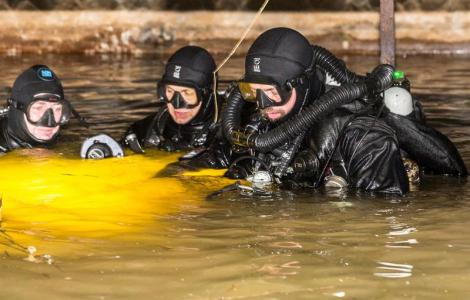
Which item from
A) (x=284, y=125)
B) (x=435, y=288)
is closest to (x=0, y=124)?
(x=284, y=125)

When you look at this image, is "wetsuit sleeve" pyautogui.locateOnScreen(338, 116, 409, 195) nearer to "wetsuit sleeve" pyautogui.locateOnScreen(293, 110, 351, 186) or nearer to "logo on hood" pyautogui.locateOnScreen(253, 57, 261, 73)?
"wetsuit sleeve" pyautogui.locateOnScreen(293, 110, 351, 186)

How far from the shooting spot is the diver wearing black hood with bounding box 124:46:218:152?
26.7 ft

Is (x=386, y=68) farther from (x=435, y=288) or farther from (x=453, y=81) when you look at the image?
(x=453, y=81)

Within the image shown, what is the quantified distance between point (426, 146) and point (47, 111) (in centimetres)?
320

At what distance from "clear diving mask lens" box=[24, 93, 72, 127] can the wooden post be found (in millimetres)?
6089

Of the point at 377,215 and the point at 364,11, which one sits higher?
the point at 364,11

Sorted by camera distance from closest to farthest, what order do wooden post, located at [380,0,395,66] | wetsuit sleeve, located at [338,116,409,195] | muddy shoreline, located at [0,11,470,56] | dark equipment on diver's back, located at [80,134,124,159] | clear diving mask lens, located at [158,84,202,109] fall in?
wetsuit sleeve, located at [338,116,409,195] < dark equipment on diver's back, located at [80,134,124,159] < clear diving mask lens, located at [158,84,202,109] < wooden post, located at [380,0,395,66] < muddy shoreline, located at [0,11,470,56]

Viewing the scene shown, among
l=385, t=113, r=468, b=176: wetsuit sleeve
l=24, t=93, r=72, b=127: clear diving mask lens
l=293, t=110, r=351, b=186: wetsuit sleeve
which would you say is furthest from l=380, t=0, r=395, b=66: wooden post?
l=293, t=110, r=351, b=186: wetsuit sleeve

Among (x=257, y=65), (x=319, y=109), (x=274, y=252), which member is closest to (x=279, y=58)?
(x=257, y=65)

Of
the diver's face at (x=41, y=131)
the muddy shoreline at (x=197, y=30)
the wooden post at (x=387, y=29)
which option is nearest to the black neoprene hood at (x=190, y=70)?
the diver's face at (x=41, y=131)

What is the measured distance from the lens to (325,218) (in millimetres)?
5812

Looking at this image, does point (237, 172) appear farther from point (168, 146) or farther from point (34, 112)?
point (34, 112)

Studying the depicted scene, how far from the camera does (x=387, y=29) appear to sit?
42.4 ft

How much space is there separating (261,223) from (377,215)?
75 cm
